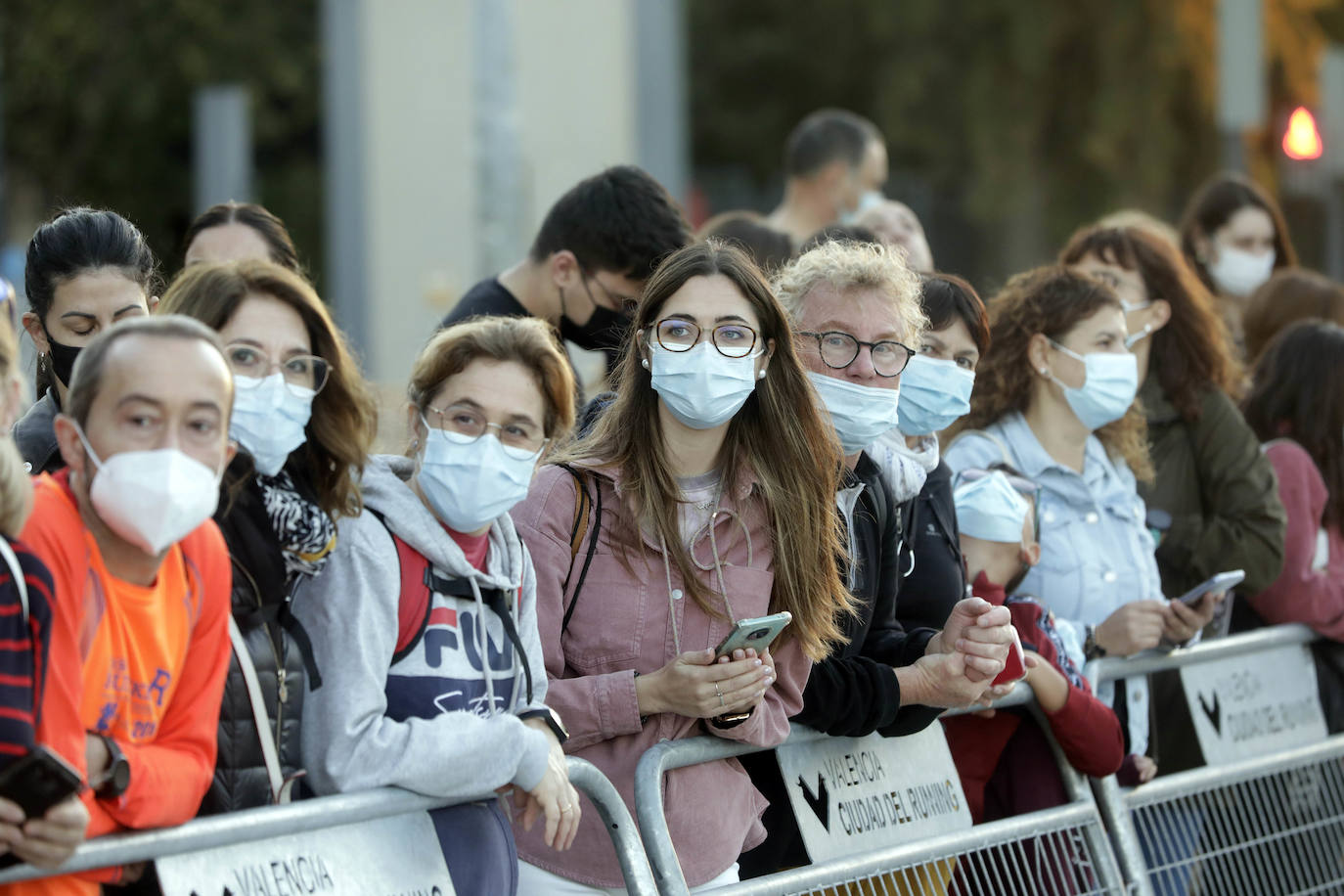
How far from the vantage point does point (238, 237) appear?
193 inches

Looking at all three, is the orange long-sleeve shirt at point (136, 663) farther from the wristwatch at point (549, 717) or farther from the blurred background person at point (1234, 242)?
the blurred background person at point (1234, 242)

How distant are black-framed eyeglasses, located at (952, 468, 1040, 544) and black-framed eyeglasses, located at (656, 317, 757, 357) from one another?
3.51 feet

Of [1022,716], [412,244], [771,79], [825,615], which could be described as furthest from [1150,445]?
[771,79]

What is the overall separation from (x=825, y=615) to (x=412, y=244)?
13.1 meters

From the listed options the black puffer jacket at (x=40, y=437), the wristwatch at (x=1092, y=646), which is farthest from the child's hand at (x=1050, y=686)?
the black puffer jacket at (x=40, y=437)

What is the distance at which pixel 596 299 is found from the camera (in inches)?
209

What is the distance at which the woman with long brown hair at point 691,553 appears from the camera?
11.9 ft

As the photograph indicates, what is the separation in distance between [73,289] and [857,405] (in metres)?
1.75

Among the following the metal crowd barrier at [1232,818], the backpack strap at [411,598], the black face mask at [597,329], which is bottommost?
the metal crowd barrier at [1232,818]

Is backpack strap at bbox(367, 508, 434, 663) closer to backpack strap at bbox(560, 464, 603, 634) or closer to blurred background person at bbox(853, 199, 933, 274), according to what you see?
backpack strap at bbox(560, 464, 603, 634)

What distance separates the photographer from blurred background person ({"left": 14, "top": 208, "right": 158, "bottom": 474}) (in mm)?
3738

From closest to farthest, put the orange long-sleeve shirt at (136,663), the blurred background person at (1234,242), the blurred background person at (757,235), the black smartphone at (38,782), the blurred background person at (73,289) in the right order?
the black smartphone at (38,782) → the orange long-sleeve shirt at (136,663) → the blurred background person at (73,289) → the blurred background person at (757,235) → the blurred background person at (1234,242)

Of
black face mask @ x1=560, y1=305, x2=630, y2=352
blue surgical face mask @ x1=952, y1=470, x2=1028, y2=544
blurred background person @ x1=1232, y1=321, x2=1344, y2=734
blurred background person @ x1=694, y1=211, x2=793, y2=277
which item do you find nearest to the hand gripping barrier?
blue surgical face mask @ x1=952, y1=470, x2=1028, y2=544

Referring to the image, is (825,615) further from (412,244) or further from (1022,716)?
(412,244)
